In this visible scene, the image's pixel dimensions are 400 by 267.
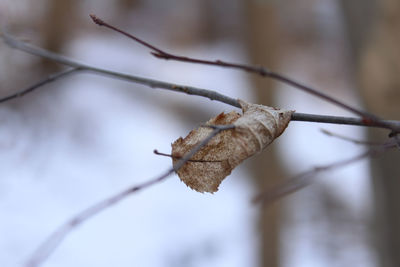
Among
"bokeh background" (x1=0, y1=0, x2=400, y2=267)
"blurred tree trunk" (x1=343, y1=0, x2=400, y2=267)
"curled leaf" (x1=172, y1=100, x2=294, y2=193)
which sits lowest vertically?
"bokeh background" (x1=0, y1=0, x2=400, y2=267)

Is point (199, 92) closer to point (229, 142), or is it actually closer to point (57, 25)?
point (229, 142)

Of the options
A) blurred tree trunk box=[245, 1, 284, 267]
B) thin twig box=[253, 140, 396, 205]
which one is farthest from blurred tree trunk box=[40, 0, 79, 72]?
thin twig box=[253, 140, 396, 205]

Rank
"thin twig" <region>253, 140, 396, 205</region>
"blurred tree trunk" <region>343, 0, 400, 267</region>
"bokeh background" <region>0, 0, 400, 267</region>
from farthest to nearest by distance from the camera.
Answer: "bokeh background" <region>0, 0, 400, 267</region>, "blurred tree trunk" <region>343, 0, 400, 267</region>, "thin twig" <region>253, 140, 396, 205</region>

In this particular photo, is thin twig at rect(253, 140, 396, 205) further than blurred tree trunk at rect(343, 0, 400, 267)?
No

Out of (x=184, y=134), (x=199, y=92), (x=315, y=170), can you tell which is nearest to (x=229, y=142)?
(x=199, y=92)

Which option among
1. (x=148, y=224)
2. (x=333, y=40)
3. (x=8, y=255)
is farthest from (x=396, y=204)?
(x=333, y=40)

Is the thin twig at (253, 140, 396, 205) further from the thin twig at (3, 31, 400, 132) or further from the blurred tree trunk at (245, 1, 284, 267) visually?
the blurred tree trunk at (245, 1, 284, 267)

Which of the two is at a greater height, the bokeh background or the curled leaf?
the curled leaf

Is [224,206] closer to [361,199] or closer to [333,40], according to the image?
[361,199]
